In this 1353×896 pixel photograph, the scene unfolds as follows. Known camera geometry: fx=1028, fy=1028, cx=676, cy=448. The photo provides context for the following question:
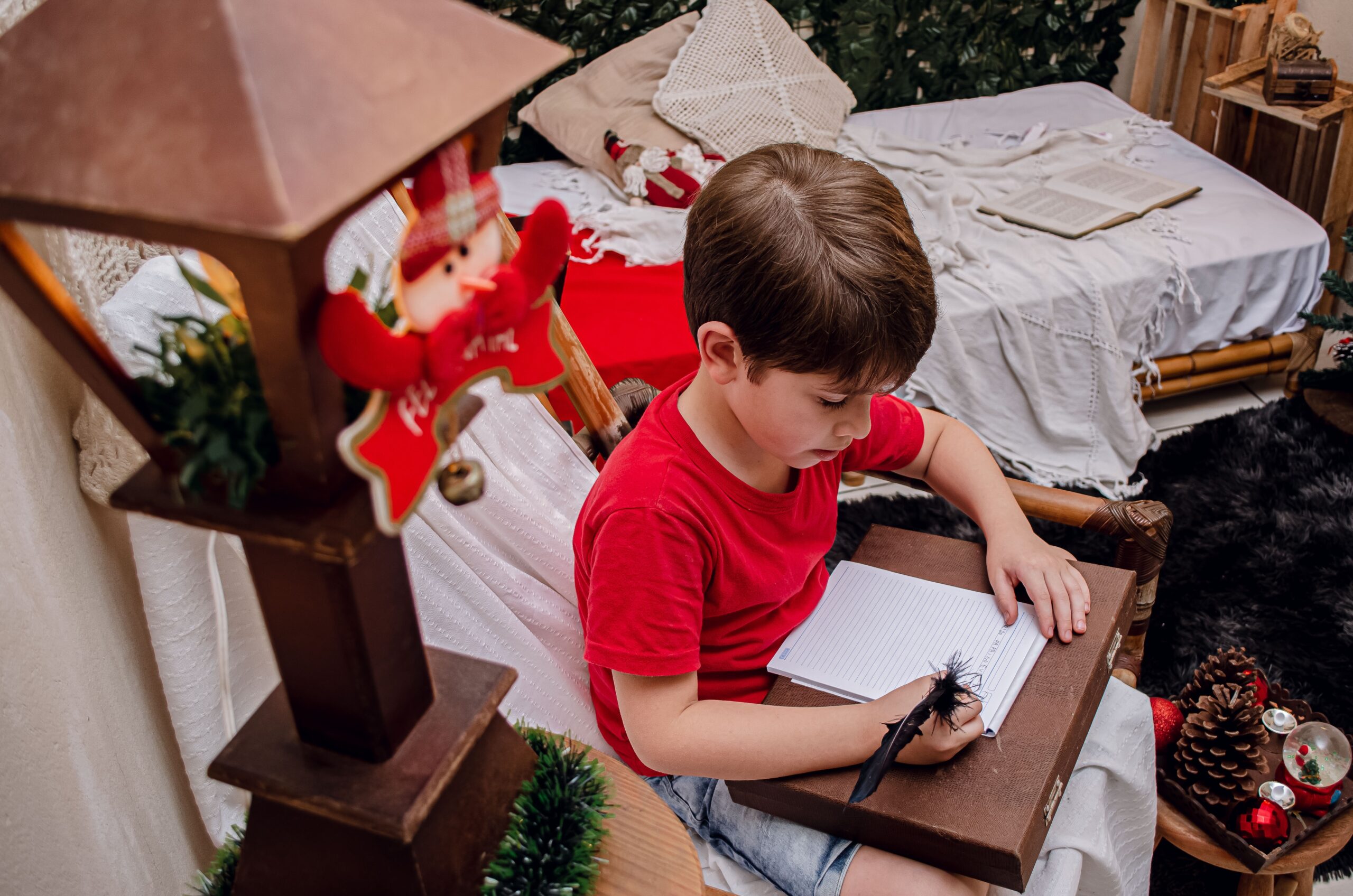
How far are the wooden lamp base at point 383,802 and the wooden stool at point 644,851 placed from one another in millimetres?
79

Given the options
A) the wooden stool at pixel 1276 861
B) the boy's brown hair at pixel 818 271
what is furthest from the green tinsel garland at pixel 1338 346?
the boy's brown hair at pixel 818 271

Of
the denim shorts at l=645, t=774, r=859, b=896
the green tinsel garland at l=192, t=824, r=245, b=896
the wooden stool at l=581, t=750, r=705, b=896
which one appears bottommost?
the denim shorts at l=645, t=774, r=859, b=896

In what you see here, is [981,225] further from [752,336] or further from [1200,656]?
[752,336]

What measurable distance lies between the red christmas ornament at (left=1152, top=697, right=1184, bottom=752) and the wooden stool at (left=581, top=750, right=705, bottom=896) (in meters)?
Result: 0.86

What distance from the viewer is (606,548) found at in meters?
0.92

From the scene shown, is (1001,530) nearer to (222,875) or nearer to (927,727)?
(927,727)

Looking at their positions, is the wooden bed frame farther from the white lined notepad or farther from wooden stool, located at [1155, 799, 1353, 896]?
the white lined notepad

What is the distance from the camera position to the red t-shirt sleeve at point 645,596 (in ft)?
2.93

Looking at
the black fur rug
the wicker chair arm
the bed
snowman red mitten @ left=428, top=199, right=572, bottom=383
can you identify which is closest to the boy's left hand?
the wicker chair arm

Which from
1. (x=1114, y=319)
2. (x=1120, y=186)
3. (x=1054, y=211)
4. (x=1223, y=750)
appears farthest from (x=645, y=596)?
(x=1120, y=186)

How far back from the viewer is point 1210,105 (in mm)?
2932

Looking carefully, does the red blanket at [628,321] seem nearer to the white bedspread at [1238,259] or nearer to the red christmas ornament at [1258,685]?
the red christmas ornament at [1258,685]

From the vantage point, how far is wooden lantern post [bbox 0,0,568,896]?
14.1 inches

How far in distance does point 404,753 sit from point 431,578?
483 millimetres
